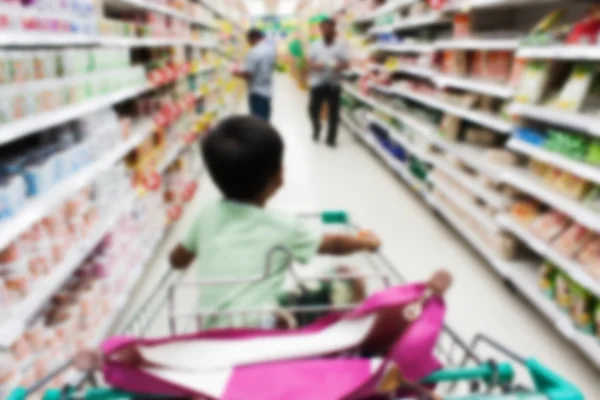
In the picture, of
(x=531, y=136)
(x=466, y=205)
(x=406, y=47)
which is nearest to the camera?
(x=531, y=136)

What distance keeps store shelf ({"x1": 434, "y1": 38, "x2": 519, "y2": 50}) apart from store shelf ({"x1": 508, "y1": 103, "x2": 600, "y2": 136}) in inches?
14.8

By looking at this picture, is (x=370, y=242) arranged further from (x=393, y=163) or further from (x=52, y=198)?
(x=393, y=163)

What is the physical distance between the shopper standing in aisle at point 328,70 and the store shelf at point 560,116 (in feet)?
13.5

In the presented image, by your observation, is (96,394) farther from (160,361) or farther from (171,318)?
(171,318)

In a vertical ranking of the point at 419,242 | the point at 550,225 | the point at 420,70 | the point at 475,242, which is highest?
the point at 420,70

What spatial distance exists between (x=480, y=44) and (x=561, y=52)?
0.88 m

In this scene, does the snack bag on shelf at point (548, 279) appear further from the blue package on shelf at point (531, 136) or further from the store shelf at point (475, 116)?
the store shelf at point (475, 116)

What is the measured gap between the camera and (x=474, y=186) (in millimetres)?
3107

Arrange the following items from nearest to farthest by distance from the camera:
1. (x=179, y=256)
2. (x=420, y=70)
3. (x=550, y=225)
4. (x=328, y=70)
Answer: (x=179, y=256), (x=550, y=225), (x=420, y=70), (x=328, y=70)

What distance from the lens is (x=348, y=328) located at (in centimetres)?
83

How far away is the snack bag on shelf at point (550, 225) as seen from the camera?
2352 millimetres

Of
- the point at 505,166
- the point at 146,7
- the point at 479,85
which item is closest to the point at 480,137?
the point at 479,85

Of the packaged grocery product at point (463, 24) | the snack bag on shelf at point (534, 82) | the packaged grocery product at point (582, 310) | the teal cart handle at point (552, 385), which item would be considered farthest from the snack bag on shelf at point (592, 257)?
the packaged grocery product at point (463, 24)

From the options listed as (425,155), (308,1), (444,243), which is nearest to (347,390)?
(444,243)
